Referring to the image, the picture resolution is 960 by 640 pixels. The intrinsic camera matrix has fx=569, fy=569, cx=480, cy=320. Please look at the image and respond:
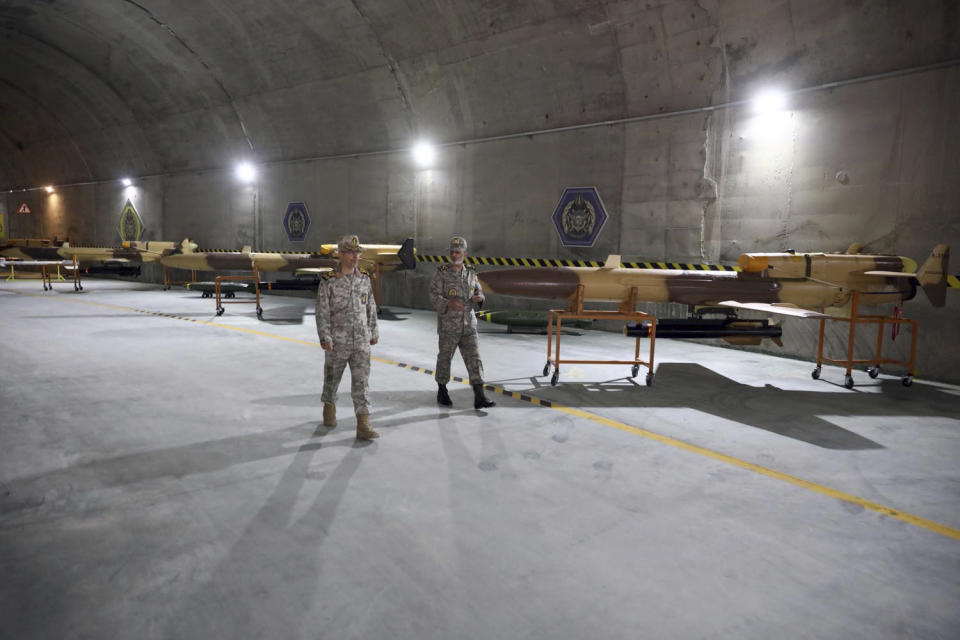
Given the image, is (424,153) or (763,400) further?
(424,153)

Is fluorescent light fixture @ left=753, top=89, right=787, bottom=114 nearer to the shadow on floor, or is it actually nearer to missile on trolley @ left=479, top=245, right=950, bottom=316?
missile on trolley @ left=479, top=245, right=950, bottom=316

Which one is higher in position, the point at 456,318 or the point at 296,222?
the point at 296,222

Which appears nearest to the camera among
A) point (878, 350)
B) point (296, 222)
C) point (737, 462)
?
point (737, 462)

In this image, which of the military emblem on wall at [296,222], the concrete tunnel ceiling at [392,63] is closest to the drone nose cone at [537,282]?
the concrete tunnel ceiling at [392,63]

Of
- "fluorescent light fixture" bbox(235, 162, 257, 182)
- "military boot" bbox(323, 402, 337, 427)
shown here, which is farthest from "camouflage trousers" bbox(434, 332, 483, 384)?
"fluorescent light fixture" bbox(235, 162, 257, 182)

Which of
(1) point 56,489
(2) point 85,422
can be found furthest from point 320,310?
(2) point 85,422

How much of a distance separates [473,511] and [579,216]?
10.7 m

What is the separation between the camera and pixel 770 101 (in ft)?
36.0

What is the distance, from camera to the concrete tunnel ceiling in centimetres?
1040

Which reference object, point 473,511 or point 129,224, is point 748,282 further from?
point 129,224

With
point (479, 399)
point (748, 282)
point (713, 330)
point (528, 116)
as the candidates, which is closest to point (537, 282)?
point (479, 399)

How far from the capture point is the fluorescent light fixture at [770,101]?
35.6 feet

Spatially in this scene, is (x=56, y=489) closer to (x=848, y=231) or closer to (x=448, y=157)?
(x=848, y=231)

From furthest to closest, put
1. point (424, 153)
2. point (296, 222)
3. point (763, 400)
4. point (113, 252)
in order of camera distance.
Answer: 1. point (113, 252)
2. point (296, 222)
3. point (424, 153)
4. point (763, 400)
